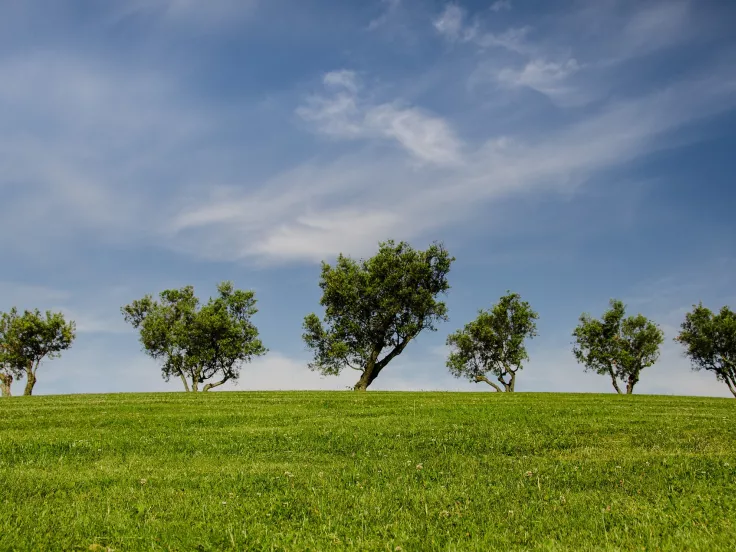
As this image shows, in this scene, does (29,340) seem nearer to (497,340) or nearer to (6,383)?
(6,383)

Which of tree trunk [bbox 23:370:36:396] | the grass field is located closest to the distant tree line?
tree trunk [bbox 23:370:36:396]

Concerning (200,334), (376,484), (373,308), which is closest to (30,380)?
(200,334)

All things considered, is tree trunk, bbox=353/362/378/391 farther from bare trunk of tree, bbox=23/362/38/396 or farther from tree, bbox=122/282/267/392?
bare trunk of tree, bbox=23/362/38/396

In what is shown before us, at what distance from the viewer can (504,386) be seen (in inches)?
2432

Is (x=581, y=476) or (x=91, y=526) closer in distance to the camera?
(x=91, y=526)

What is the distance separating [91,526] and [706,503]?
32.6 ft

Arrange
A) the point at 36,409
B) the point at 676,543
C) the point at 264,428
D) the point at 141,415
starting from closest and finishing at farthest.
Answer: the point at 676,543 < the point at 264,428 < the point at 141,415 < the point at 36,409

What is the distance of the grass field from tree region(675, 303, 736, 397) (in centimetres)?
5199

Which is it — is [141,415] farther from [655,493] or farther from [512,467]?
[655,493]

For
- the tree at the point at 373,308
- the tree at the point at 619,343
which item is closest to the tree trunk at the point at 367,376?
the tree at the point at 373,308

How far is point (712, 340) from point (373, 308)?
134 feet

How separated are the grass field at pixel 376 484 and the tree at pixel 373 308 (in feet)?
116

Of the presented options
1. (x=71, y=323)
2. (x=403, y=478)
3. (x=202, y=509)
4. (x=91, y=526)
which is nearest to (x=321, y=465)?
(x=403, y=478)

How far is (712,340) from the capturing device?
63.2m
